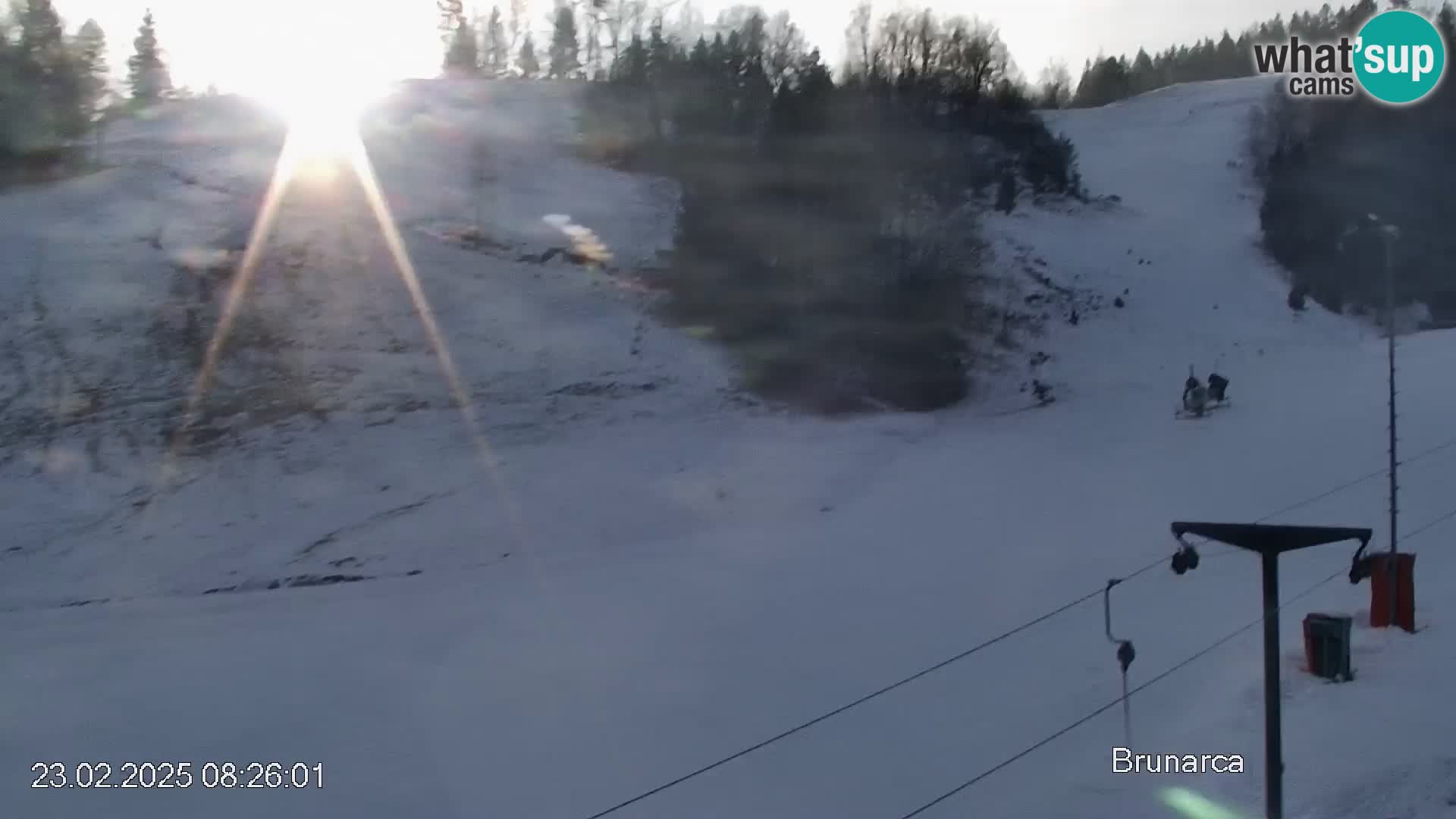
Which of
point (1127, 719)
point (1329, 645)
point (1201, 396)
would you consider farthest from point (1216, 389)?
point (1127, 719)

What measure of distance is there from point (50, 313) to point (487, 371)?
7.24 m

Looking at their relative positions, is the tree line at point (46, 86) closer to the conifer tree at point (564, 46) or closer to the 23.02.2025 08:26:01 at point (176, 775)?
the 23.02.2025 08:26:01 at point (176, 775)

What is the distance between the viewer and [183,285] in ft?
71.5

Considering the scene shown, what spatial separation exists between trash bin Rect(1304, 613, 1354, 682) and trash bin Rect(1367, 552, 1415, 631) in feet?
4.54

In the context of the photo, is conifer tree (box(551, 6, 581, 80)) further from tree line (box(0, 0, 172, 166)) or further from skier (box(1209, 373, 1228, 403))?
skier (box(1209, 373, 1228, 403))

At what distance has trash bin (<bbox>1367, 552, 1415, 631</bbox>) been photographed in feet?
36.0

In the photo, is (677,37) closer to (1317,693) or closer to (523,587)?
(523,587)

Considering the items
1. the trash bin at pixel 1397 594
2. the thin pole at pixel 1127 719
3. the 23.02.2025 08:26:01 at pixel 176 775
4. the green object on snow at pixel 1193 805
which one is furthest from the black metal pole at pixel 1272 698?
the 23.02.2025 08:26:01 at pixel 176 775

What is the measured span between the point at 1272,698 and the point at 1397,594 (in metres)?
4.89

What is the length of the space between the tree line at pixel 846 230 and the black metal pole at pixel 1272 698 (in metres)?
14.4

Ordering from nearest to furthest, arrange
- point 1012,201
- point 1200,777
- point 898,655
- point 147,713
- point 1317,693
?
point 1200,777 < point 1317,693 < point 147,713 < point 898,655 < point 1012,201

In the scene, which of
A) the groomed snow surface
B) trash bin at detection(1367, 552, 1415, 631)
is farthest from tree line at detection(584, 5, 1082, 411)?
trash bin at detection(1367, 552, 1415, 631)

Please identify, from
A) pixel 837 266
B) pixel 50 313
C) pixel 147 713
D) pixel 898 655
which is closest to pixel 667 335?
pixel 837 266

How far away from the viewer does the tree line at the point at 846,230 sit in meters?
22.4
